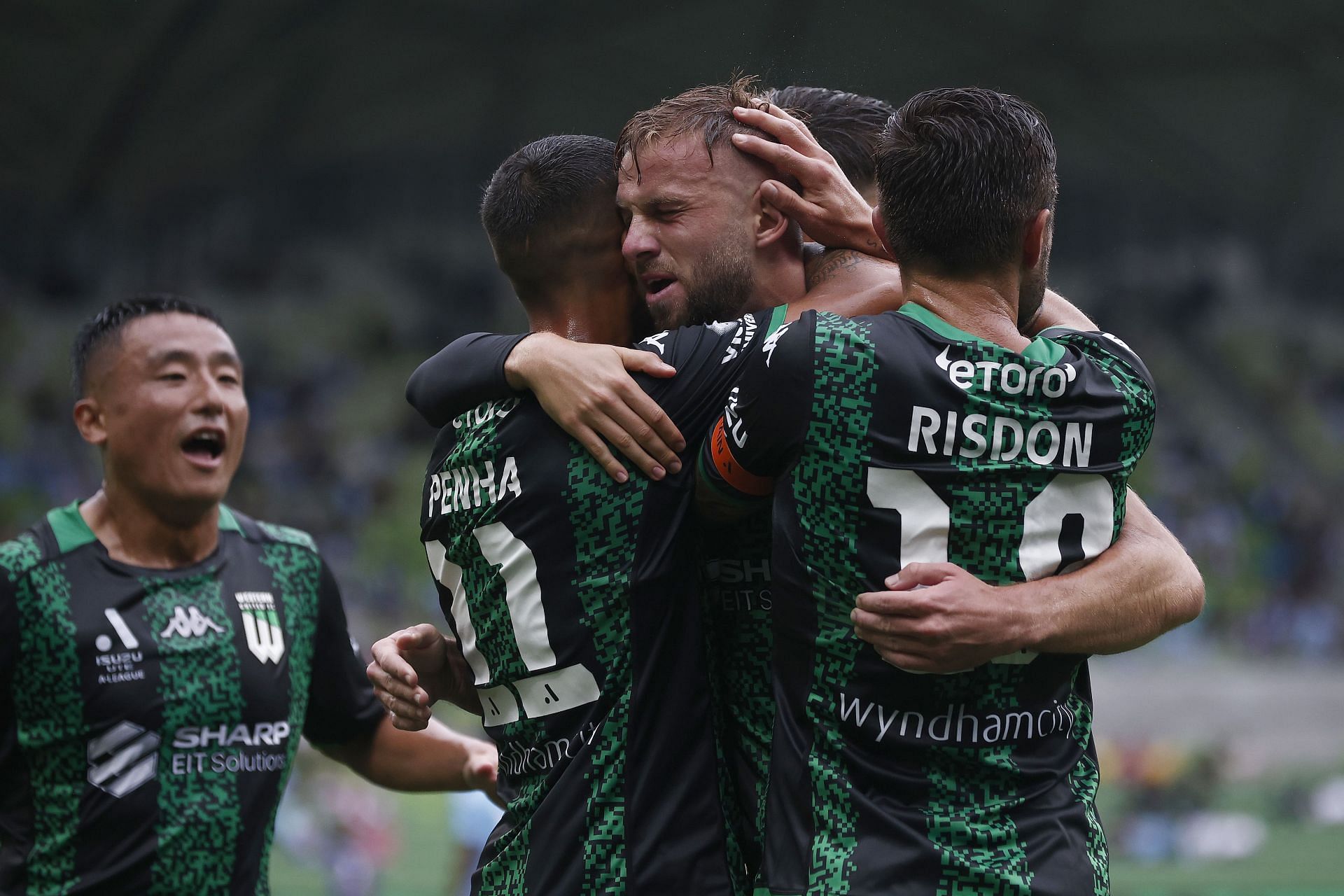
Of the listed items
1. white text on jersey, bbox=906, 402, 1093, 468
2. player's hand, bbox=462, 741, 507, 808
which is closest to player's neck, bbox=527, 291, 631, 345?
white text on jersey, bbox=906, 402, 1093, 468

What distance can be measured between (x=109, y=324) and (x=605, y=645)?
2482mm

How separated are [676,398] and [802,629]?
533 mm

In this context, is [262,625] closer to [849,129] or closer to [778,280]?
[778,280]

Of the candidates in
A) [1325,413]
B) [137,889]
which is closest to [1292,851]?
[1325,413]

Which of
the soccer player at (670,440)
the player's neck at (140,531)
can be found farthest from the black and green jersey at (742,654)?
the player's neck at (140,531)

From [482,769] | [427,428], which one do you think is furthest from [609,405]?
[427,428]

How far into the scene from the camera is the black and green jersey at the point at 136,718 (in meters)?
3.86

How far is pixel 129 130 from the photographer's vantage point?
17.3 meters

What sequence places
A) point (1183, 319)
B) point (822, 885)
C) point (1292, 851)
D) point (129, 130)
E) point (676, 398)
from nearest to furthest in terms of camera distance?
point (822, 885) → point (676, 398) → point (1292, 851) → point (129, 130) → point (1183, 319)

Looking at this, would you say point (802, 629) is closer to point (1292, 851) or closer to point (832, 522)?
point (832, 522)

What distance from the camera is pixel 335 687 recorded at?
4.44 meters

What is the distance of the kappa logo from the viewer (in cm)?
410

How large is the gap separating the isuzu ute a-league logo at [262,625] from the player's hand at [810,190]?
2211mm

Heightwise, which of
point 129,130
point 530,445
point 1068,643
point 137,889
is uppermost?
point 129,130
